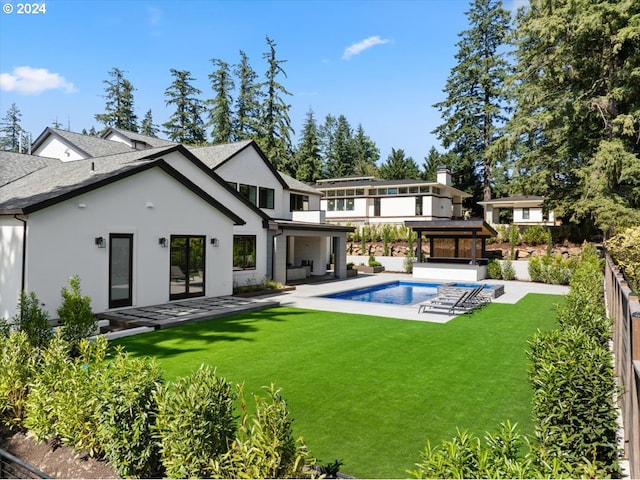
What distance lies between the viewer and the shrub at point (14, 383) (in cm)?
568

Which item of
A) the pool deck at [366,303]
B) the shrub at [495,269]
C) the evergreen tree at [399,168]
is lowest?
the pool deck at [366,303]

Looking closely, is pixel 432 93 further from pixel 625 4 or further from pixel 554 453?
pixel 554 453

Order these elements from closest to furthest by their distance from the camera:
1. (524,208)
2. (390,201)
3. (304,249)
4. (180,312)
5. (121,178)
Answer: (121,178) → (180,312) → (304,249) → (390,201) → (524,208)

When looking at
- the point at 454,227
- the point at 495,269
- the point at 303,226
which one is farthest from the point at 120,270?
the point at 495,269

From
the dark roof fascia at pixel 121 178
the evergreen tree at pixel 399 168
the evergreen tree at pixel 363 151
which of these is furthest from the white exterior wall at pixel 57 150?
the evergreen tree at pixel 363 151

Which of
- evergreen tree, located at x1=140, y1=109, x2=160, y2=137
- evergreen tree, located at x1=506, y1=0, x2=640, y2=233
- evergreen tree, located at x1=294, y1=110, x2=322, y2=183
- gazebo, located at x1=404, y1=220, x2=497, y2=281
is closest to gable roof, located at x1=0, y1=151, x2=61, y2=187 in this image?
gazebo, located at x1=404, y1=220, x2=497, y2=281

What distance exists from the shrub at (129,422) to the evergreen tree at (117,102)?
6262cm

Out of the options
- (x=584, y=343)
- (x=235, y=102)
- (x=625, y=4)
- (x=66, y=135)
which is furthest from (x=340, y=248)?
(x=235, y=102)

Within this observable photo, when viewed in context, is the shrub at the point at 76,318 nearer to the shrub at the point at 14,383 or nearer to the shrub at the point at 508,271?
the shrub at the point at 14,383

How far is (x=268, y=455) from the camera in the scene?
3715mm

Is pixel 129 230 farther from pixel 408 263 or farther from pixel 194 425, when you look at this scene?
pixel 408 263

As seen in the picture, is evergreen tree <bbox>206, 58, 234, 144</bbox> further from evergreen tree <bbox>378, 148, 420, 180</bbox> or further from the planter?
the planter

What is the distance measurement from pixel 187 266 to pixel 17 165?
1042 cm

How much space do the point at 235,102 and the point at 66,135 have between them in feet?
112
